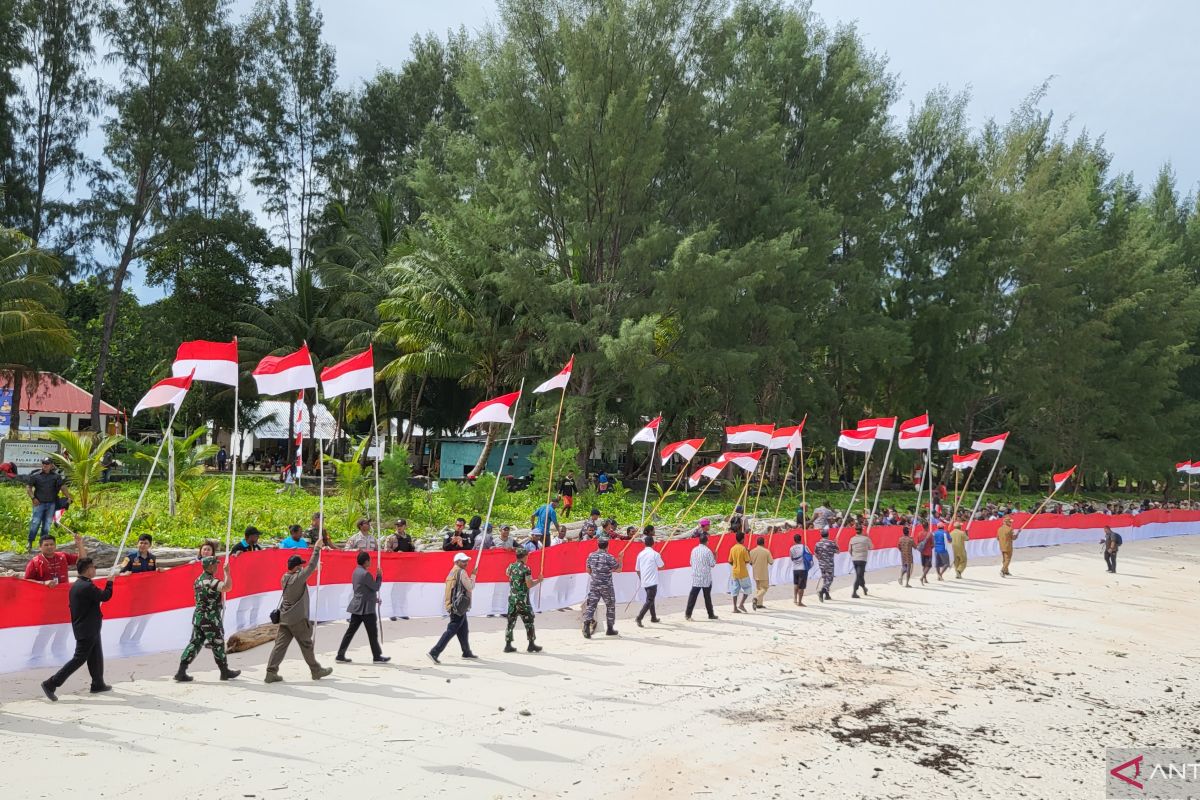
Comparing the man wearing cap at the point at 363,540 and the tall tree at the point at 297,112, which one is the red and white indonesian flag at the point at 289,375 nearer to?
the man wearing cap at the point at 363,540

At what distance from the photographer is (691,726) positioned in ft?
32.4

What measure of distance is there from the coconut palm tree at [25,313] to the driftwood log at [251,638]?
21.3m

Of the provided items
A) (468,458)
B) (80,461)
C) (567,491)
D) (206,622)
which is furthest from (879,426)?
(80,461)

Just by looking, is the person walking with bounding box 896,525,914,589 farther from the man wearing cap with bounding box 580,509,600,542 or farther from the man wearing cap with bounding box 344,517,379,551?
the man wearing cap with bounding box 344,517,379,551

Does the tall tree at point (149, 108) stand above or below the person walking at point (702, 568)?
above

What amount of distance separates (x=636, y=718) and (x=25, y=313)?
27.4 m

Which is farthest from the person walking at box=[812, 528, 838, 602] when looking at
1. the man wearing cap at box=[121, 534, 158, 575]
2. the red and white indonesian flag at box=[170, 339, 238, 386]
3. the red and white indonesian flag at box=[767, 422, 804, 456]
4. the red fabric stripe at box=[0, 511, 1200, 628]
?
the man wearing cap at box=[121, 534, 158, 575]

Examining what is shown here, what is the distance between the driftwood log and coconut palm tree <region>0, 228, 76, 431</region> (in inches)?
839

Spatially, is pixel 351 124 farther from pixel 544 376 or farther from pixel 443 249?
pixel 544 376

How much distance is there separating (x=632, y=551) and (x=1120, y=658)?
8.54m

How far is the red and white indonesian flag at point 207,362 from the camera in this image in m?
13.7

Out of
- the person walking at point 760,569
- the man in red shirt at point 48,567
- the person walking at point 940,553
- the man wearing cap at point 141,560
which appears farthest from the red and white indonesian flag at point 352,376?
the person walking at point 940,553

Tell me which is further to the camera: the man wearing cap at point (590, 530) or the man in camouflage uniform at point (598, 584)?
the man wearing cap at point (590, 530)

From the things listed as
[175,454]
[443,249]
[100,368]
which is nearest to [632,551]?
[175,454]
